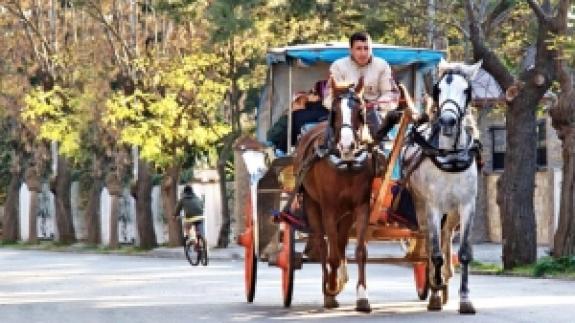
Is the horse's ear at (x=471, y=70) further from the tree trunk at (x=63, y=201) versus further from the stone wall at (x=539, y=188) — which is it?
the tree trunk at (x=63, y=201)

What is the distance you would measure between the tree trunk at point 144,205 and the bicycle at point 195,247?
12.3 m

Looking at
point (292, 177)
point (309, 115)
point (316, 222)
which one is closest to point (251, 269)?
point (292, 177)

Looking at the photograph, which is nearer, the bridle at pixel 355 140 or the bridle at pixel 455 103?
the bridle at pixel 455 103

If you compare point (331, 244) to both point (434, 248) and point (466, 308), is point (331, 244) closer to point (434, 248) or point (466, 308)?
point (434, 248)

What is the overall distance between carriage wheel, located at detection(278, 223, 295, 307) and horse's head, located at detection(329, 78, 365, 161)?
6.19ft

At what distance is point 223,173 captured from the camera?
45.8m

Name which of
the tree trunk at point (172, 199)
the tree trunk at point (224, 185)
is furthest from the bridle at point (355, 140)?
the tree trunk at point (172, 199)

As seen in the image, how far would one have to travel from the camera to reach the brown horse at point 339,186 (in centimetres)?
1594

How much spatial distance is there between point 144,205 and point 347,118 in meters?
33.6

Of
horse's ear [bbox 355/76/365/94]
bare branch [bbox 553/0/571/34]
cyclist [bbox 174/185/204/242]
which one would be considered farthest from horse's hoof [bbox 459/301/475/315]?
cyclist [bbox 174/185/204/242]

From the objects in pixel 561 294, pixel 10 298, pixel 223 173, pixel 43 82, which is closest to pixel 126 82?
pixel 223 173

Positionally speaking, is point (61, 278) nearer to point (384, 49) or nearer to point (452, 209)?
point (384, 49)

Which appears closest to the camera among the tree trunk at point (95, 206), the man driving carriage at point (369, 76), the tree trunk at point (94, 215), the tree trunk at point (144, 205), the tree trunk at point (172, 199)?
the man driving carriage at point (369, 76)

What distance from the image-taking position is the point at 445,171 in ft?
52.2
